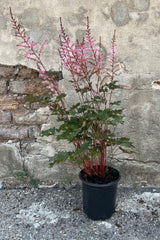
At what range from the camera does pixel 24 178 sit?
9.00 ft

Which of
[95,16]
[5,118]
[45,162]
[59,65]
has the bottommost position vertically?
[45,162]

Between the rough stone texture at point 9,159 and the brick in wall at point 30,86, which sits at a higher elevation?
the brick in wall at point 30,86

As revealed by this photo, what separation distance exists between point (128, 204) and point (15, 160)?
1.27 m

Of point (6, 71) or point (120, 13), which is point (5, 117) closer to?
point (6, 71)

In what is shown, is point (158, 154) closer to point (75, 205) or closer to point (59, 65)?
point (75, 205)

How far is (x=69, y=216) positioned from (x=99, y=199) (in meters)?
0.34

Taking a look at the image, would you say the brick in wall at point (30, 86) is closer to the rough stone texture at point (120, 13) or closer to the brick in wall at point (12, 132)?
the brick in wall at point (12, 132)

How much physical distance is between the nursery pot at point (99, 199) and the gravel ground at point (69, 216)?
0.22ft

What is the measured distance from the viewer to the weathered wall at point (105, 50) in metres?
2.32

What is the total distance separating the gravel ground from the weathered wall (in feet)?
0.92

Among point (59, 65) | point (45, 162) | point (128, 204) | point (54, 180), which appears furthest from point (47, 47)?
point (128, 204)

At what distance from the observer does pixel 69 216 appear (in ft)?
7.32

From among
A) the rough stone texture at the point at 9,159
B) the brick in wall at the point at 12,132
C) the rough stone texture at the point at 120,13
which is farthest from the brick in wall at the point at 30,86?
the rough stone texture at the point at 120,13

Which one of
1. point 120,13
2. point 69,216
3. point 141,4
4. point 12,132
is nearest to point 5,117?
point 12,132
